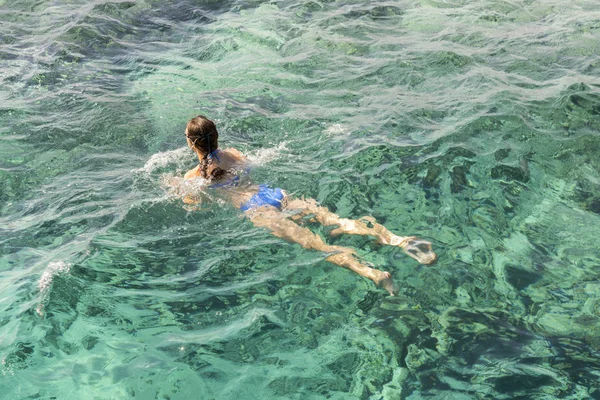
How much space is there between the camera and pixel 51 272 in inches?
233

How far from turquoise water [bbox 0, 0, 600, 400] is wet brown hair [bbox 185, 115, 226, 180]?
40 cm

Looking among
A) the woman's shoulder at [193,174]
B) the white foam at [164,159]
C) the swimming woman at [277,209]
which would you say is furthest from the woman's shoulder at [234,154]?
the white foam at [164,159]

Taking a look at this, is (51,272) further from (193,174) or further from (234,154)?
(234,154)

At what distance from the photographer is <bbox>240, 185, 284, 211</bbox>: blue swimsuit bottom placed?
671 cm

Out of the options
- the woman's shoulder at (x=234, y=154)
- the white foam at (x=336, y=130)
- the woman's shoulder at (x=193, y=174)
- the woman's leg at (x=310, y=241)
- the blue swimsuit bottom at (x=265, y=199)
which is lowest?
the woman's leg at (x=310, y=241)

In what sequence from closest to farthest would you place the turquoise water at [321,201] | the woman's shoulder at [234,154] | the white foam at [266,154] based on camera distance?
1. the turquoise water at [321,201]
2. the woman's shoulder at [234,154]
3. the white foam at [266,154]

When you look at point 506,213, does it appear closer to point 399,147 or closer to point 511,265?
point 511,265

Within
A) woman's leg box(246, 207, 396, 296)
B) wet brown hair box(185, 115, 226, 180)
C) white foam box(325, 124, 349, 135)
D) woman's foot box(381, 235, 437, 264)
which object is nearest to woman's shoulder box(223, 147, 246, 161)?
wet brown hair box(185, 115, 226, 180)

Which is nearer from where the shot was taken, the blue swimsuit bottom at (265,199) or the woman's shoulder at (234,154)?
the blue swimsuit bottom at (265,199)

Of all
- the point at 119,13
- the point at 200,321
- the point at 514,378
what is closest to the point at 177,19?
the point at 119,13

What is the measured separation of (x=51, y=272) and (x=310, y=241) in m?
2.69

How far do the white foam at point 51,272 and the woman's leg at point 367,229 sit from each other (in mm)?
2490

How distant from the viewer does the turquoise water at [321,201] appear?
4.91 meters

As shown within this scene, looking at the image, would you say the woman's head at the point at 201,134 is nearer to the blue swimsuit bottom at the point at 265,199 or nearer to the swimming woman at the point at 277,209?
the swimming woman at the point at 277,209
